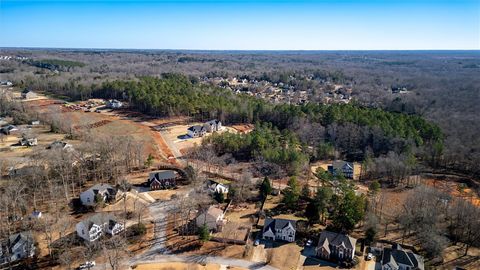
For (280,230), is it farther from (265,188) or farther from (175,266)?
(175,266)

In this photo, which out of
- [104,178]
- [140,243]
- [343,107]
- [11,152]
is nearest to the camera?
[140,243]

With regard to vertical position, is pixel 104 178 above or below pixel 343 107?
below

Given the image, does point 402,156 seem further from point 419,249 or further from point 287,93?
point 287,93

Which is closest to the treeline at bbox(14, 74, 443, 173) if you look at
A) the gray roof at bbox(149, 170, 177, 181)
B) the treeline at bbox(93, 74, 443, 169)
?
the treeline at bbox(93, 74, 443, 169)

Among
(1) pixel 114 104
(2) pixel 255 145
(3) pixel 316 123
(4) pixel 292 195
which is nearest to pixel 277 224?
Result: (4) pixel 292 195

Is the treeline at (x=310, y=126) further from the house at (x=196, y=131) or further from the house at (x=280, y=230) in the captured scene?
the house at (x=280, y=230)

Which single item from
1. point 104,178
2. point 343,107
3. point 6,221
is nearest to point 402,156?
point 343,107
